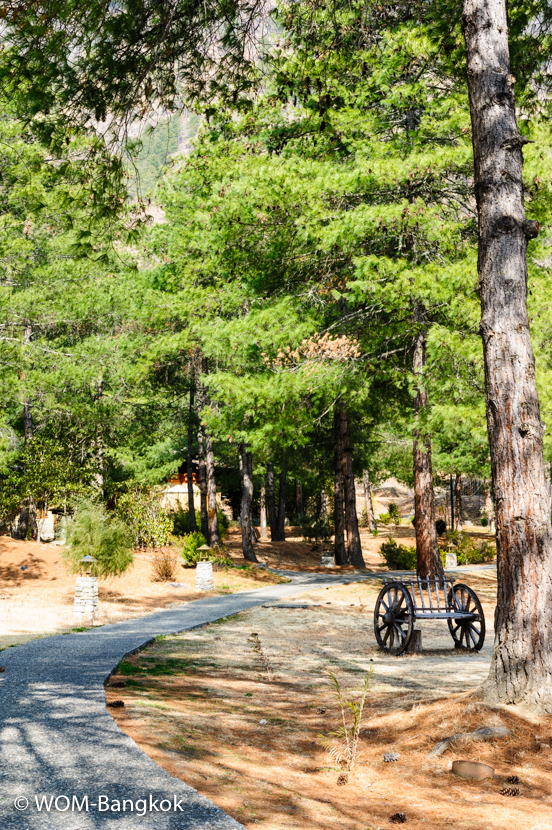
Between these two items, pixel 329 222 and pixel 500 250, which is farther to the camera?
pixel 329 222

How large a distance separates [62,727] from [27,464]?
57.4 ft

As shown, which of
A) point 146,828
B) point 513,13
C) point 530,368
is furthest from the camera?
point 513,13

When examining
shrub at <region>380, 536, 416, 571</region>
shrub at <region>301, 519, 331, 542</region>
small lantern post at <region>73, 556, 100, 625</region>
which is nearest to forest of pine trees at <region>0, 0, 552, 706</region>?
shrub at <region>380, 536, 416, 571</region>

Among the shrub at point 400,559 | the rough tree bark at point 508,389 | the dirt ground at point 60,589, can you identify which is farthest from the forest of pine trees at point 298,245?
the dirt ground at point 60,589

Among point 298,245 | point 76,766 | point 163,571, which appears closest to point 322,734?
point 76,766

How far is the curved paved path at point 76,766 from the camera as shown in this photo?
298cm

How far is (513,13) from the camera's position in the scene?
298 inches

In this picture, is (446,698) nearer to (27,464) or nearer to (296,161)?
A: (296,161)

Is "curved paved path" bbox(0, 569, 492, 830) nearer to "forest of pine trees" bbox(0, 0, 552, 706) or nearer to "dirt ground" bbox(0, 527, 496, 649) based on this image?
"forest of pine trees" bbox(0, 0, 552, 706)

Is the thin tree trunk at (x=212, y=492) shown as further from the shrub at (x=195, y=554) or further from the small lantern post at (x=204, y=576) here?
the small lantern post at (x=204, y=576)

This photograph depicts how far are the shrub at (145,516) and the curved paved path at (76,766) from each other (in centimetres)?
1517

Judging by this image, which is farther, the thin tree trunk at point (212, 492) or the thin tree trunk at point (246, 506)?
the thin tree trunk at point (212, 492)

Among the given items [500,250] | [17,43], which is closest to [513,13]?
[500,250]

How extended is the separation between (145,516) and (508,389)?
18517 millimetres
